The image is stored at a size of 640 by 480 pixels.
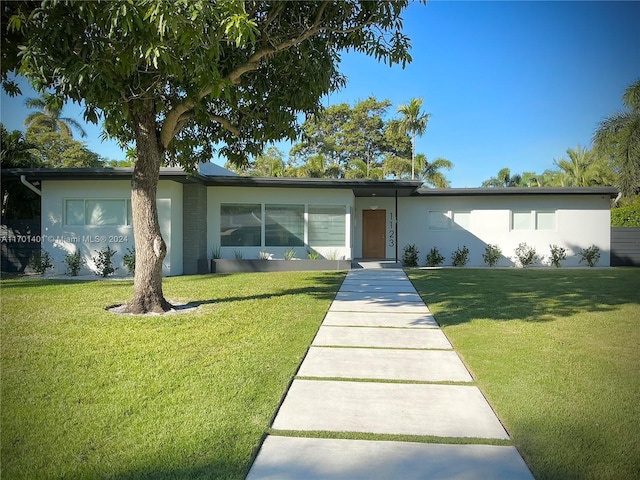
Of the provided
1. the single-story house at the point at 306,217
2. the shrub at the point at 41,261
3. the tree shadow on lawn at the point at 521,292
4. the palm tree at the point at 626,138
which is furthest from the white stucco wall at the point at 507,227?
the shrub at the point at 41,261

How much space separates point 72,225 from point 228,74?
383 inches

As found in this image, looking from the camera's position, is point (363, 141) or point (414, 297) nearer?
point (414, 297)

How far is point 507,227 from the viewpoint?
1766cm

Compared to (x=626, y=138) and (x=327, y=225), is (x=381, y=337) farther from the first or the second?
(x=626, y=138)

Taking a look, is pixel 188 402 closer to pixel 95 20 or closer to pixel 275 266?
pixel 95 20

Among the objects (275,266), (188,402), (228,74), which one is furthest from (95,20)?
Answer: (275,266)

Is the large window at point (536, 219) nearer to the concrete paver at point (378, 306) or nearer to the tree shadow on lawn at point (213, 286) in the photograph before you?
the tree shadow on lawn at point (213, 286)

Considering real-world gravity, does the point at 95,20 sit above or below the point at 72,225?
above

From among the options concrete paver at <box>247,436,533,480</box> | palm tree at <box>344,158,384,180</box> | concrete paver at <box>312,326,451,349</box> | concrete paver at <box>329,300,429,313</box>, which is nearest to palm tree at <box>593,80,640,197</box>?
concrete paver at <box>329,300,429,313</box>

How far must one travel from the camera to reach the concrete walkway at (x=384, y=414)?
282cm

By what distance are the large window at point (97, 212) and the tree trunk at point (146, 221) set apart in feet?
22.4

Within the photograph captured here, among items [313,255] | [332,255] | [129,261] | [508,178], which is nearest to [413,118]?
[332,255]

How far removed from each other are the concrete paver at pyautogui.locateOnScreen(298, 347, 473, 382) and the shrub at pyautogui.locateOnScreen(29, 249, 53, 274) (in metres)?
11.6

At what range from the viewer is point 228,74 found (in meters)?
6.97
